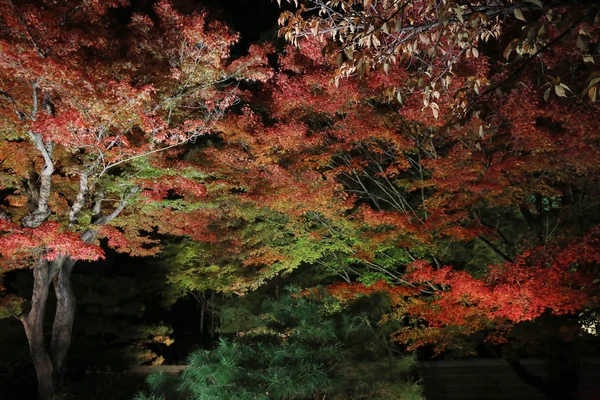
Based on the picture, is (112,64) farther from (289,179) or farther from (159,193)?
(289,179)

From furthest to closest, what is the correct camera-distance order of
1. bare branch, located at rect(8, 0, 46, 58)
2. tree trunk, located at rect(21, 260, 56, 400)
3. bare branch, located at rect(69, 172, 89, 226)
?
1. tree trunk, located at rect(21, 260, 56, 400)
2. bare branch, located at rect(69, 172, 89, 226)
3. bare branch, located at rect(8, 0, 46, 58)

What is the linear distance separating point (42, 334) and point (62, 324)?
0.54m

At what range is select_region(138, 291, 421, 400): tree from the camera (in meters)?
5.65

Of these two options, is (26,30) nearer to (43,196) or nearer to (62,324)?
(43,196)

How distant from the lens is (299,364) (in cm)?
571

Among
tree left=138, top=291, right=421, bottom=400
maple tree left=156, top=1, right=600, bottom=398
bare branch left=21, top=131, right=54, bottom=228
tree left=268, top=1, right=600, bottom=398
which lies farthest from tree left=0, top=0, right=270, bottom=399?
tree left=138, top=291, right=421, bottom=400

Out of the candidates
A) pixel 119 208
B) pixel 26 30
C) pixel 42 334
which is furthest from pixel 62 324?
pixel 26 30

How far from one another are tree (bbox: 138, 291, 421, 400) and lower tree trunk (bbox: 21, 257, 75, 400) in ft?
19.2

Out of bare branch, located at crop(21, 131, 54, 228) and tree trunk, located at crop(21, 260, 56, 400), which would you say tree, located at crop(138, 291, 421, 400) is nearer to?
Answer: bare branch, located at crop(21, 131, 54, 228)

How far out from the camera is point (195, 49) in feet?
32.4

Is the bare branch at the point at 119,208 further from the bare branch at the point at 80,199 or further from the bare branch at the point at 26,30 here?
the bare branch at the point at 26,30

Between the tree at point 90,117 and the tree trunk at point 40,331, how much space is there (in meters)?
0.02

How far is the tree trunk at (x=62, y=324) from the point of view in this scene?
1131 centimetres

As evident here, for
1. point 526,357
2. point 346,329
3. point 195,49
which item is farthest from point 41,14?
point 526,357
